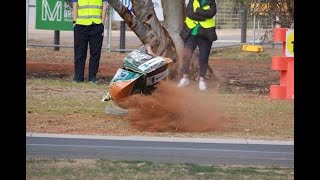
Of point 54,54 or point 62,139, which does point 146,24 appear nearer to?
point 62,139

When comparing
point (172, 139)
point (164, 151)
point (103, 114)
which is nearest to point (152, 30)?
point (103, 114)

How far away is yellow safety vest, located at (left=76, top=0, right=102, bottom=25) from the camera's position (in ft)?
60.4

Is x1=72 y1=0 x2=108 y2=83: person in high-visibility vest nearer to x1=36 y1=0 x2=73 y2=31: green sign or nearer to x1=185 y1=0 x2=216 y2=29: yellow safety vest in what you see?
x1=185 y1=0 x2=216 y2=29: yellow safety vest

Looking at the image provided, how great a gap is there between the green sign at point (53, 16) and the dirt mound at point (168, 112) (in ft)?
46.5

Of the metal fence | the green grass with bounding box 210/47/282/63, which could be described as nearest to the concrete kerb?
the green grass with bounding box 210/47/282/63

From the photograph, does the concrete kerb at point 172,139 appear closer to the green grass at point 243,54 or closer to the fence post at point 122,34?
the fence post at point 122,34

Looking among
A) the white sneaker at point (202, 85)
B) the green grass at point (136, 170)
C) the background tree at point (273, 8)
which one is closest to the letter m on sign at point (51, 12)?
the background tree at point (273, 8)

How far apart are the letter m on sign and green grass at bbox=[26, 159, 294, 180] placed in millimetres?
17466

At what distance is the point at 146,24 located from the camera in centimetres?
1738

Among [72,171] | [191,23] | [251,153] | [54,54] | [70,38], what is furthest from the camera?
[70,38]

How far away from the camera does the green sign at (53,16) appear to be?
26.9 metres

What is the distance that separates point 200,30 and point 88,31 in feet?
8.20
